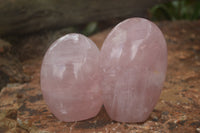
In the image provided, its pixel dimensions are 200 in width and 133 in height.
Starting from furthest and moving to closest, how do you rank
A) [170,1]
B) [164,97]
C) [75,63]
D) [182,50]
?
[170,1], [182,50], [164,97], [75,63]

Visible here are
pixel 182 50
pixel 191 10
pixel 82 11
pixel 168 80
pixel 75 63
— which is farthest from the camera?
pixel 191 10

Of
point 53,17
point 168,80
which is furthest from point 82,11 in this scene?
point 168,80

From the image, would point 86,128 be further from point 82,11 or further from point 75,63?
point 82,11
